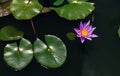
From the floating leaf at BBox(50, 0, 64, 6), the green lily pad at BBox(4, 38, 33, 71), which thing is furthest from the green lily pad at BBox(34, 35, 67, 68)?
the floating leaf at BBox(50, 0, 64, 6)

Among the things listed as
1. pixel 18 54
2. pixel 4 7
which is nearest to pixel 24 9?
pixel 4 7

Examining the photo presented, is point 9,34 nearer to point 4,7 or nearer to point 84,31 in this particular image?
point 4,7

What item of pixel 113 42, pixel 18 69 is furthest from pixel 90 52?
pixel 18 69

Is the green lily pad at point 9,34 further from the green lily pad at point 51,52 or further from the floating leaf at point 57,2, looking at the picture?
the floating leaf at point 57,2

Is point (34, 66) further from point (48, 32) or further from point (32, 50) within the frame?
point (48, 32)

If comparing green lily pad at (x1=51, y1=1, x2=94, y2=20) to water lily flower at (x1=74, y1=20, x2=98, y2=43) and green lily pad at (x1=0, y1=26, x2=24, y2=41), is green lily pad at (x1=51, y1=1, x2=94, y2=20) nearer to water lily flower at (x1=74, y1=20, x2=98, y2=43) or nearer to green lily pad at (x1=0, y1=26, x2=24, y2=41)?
water lily flower at (x1=74, y1=20, x2=98, y2=43)

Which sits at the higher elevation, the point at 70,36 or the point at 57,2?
the point at 57,2

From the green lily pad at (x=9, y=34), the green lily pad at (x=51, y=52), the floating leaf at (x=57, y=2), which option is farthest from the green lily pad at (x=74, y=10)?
the green lily pad at (x=9, y=34)

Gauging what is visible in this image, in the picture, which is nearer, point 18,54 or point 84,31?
point 18,54
